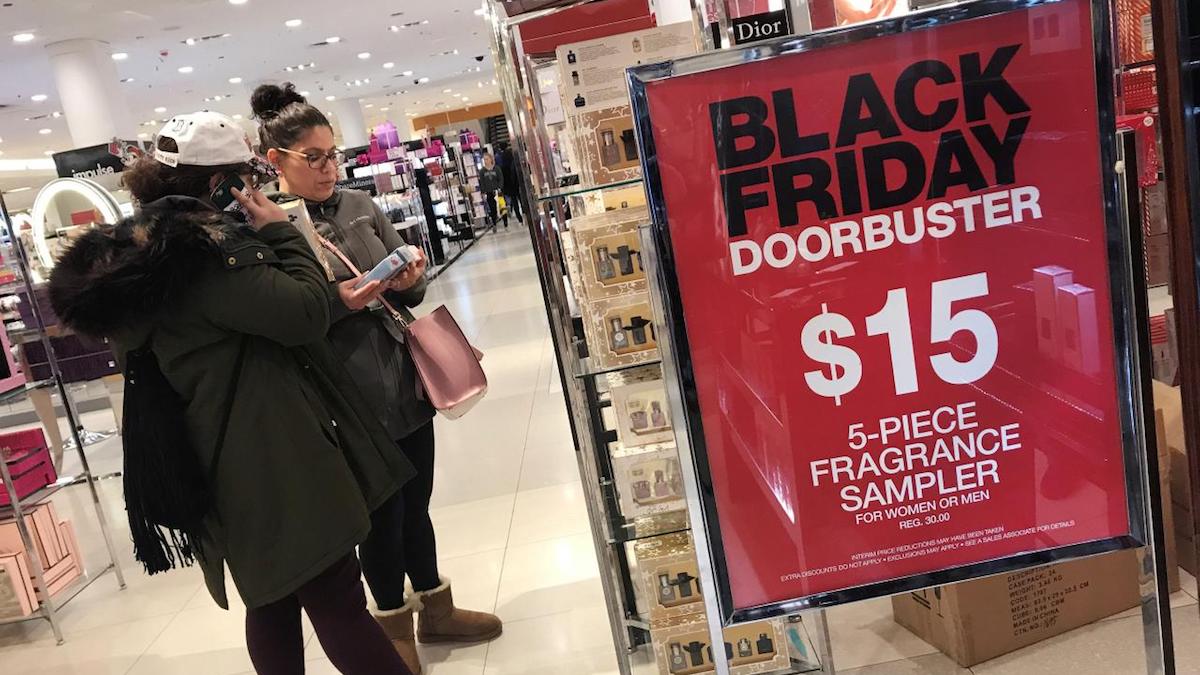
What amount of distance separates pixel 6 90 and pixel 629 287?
41.0 feet

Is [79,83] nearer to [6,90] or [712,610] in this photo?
[6,90]

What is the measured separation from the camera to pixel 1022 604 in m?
2.16

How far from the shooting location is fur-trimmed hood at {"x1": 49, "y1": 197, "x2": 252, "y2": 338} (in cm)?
161

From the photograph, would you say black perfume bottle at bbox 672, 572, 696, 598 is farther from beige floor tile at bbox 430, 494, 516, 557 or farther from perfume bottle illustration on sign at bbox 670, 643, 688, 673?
beige floor tile at bbox 430, 494, 516, 557

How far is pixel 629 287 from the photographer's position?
1.87 meters

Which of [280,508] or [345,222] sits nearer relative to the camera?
[280,508]

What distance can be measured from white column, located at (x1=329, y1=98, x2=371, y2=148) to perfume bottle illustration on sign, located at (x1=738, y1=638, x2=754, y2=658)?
64.2 feet

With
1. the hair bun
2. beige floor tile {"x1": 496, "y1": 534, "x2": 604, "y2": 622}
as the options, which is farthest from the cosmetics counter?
the hair bun

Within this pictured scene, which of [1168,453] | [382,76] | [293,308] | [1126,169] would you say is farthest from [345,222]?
[382,76]

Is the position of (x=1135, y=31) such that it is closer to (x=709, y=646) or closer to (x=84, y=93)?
(x=709, y=646)

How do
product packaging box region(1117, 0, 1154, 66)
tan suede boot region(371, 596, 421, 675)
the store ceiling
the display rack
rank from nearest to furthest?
product packaging box region(1117, 0, 1154, 66) → tan suede boot region(371, 596, 421, 675) → the display rack → the store ceiling

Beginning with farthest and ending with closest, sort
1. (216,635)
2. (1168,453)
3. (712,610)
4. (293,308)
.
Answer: (216,635), (1168,453), (293,308), (712,610)

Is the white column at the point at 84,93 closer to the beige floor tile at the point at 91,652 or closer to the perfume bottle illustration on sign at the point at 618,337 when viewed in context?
the beige floor tile at the point at 91,652

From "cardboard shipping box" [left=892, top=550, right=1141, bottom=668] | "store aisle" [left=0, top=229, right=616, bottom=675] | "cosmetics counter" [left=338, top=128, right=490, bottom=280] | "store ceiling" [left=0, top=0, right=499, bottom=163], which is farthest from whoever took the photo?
"cosmetics counter" [left=338, top=128, right=490, bottom=280]
